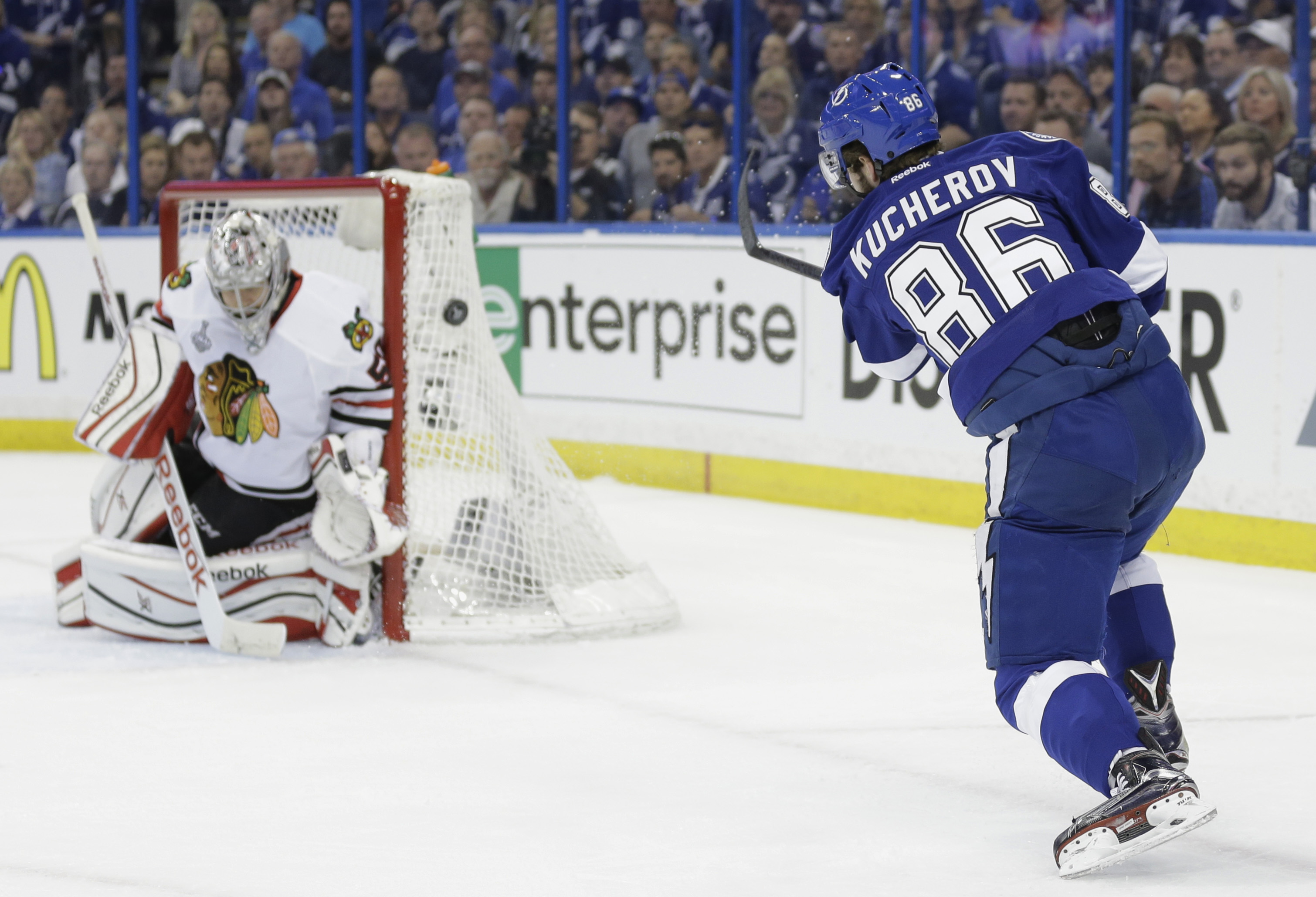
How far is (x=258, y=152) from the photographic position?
8.23 meters

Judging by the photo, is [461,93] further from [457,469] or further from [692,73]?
[457,469]

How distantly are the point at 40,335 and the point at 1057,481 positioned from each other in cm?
631

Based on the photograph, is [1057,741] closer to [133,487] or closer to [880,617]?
[880,617]

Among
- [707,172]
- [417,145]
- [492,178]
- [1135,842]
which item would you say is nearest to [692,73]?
[707,172]

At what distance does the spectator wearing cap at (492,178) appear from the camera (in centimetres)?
739

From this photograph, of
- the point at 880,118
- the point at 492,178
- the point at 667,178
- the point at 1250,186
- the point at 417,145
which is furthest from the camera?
the point at 417,145

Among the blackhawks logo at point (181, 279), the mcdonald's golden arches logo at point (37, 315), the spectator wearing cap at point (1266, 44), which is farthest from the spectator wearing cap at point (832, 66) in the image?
the mcdonald's golden arches logo at point (37, 315)

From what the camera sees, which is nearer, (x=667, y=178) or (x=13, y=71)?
(x=667, y=178)

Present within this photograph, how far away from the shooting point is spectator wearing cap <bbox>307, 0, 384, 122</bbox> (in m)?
7.95

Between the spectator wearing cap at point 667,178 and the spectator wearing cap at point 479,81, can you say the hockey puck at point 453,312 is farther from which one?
the spectator wearing cap at point 479,81

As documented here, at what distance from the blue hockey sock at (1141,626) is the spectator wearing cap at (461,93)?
17.4 feet

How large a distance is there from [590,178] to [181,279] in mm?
3281

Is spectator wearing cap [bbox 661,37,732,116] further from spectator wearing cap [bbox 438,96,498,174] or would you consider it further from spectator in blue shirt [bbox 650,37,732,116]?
spectator wearing cap [bbox 438,96,498,174]

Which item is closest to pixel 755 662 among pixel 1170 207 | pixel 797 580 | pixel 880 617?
pixel 880 617
